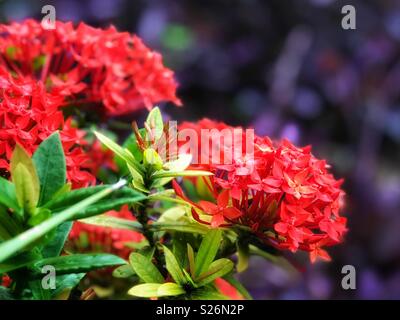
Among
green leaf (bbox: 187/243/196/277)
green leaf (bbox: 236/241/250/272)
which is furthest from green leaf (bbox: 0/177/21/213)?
green leaf (bbox: 236/241/250/272)

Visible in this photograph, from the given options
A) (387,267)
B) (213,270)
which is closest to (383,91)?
(387,267)

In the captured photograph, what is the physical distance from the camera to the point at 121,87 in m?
0.92

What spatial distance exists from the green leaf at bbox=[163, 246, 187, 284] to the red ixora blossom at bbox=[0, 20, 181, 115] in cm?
29

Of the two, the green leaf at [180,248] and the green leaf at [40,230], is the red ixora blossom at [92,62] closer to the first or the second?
the green leaf at [180,248]

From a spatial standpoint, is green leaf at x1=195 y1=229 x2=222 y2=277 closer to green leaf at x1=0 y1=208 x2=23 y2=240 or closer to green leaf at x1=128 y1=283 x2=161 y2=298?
green leaf at x1=128 y1=283 x2=161 y2=298

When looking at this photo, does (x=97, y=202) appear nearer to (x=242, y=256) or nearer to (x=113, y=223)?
(x=113, y=223)

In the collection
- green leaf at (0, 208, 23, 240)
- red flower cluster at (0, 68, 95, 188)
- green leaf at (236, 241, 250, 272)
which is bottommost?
green leaf at (236, 241, 250, 272)

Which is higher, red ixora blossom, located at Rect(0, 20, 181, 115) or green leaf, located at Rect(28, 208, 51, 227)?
red ixora blossom, located at Rect(0, 20, 181, 115)

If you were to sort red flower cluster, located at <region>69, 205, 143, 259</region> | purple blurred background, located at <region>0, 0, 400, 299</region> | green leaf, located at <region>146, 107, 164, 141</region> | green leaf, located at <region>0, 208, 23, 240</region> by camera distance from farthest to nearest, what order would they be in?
purple blurred background, located at <region>0, 0, 400, 299</region> → red flower cluster, located at <region>69, 205, 143, 259</region> → green leaf, located at <region>146, 107, 164, 141</region> → green leaf, located at <region>0, 208, 23, 240</region>

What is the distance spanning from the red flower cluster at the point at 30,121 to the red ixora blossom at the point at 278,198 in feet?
0.43

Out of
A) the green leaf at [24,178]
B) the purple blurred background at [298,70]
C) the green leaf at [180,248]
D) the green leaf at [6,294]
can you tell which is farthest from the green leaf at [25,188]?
the purple blurred background at [298,70]

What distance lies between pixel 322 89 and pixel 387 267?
2.59 feet

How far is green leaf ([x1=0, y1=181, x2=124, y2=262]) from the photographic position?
52 centimetres
